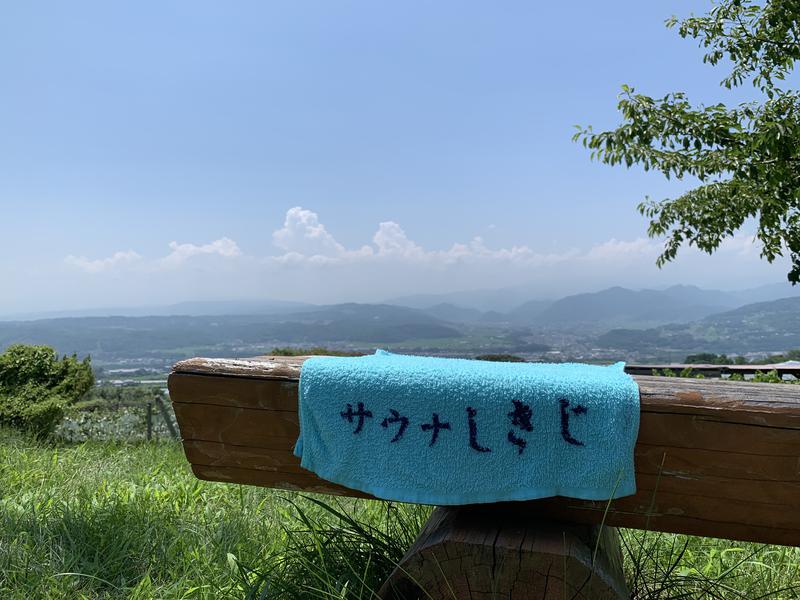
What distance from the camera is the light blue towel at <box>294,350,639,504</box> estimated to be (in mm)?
1472

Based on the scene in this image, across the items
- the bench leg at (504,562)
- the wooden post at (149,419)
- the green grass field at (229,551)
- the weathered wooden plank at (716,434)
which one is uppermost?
the weathered wooden plank at (716,434)

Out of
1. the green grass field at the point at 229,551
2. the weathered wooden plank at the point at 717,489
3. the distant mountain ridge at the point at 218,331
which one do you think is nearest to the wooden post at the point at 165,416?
the green grass field at the point at 229,551

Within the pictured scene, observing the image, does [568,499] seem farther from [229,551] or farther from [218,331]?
[218,331]

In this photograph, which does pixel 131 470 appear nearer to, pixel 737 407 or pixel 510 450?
pixel 510 450

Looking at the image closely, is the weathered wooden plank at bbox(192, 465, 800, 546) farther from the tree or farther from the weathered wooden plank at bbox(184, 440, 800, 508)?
the tree

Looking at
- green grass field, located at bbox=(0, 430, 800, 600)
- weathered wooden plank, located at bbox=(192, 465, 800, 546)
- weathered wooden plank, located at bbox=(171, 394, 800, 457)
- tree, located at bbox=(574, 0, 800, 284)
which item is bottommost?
green grass field, located at bbox=(0, 430, 800, 600)

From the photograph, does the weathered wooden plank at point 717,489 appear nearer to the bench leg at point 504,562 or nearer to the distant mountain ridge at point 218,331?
the bench leg at point 504,562

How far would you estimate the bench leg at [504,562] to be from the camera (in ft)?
5.01

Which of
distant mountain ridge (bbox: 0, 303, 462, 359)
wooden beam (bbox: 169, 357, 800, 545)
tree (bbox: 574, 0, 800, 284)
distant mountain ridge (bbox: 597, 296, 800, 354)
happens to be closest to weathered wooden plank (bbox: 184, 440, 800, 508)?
wooden beam (bbox: 169, 357, 800, 545)

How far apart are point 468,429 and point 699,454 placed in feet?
1.94

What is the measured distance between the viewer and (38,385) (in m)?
7.72

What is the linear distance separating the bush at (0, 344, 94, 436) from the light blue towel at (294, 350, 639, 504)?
6717 mm

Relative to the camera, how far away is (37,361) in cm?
790

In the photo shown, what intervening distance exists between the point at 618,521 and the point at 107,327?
120 m
